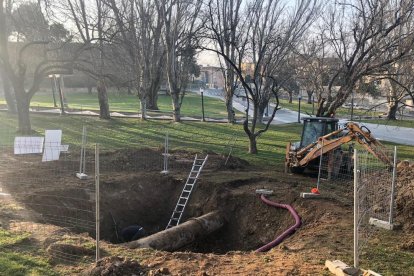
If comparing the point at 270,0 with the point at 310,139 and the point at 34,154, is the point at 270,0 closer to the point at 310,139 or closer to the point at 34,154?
the point at 310,139

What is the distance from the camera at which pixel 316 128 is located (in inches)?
637

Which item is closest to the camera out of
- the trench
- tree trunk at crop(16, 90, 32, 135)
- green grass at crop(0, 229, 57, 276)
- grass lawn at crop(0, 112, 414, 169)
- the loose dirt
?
green grass at crop(0, 229, 57, 276)

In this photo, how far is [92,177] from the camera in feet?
44.5

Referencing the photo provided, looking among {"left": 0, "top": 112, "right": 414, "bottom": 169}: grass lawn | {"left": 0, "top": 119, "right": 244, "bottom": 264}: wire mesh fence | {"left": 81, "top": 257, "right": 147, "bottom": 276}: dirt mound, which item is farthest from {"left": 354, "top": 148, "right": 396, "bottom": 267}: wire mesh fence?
{"left": 0, "top": 112, "right": 414, "bottom": 169}: grass lawn

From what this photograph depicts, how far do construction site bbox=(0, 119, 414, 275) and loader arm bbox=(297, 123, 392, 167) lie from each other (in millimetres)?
404

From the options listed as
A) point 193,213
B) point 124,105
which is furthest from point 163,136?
point 124,105

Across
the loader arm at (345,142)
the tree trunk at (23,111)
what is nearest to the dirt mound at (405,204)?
the loader arm at (345,142)

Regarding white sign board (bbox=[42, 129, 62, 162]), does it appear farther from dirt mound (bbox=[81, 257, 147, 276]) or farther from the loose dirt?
dirt mound (bbox=[81, 257, 147, 276])

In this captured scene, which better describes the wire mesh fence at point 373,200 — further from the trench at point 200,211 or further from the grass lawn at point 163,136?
the grass lawn at point 163,136

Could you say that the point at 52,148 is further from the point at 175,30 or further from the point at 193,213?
the point at 175,30

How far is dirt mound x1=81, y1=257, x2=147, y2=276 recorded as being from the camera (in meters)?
6.06

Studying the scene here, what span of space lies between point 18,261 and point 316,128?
475 inches

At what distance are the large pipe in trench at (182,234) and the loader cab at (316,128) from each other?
5.91 meters

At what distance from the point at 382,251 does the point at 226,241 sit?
183 inches
